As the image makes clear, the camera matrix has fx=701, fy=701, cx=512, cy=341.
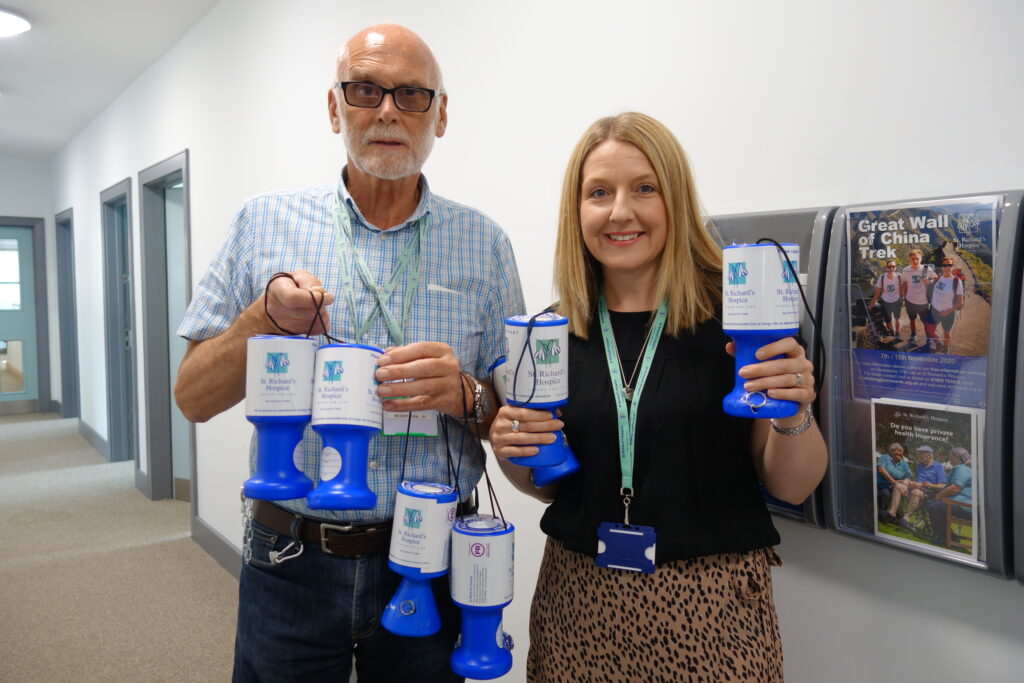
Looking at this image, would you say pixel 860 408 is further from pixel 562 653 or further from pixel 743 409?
pixel 562 653

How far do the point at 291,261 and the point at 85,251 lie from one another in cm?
665

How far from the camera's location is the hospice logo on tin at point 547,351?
1.10m

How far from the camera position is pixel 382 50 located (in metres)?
1.26

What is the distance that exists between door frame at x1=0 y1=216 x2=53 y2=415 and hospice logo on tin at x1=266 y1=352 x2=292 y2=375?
900 centimetres

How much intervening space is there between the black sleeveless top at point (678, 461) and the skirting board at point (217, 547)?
2.86 metres

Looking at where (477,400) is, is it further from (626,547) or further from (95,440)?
(95,440)

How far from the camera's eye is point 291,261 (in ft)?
4.32

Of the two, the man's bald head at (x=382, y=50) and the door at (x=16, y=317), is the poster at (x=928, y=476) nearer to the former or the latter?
the man's bald head at (x=382, y=50)

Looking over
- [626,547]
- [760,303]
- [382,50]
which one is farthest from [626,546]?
[382,50]

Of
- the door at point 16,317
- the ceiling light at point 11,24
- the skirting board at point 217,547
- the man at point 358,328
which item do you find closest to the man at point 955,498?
the man at point 358,328

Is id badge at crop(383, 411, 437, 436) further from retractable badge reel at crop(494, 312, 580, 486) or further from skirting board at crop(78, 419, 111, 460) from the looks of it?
skirting board at crop(78, 419, 111, 460)

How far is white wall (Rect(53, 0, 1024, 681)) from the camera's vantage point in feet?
3.85

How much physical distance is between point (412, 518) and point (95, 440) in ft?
22.9

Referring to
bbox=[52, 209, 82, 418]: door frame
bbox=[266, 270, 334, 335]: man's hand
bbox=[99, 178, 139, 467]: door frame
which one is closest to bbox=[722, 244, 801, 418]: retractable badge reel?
bbox=[266, 270, 334, 335]: man's hand
